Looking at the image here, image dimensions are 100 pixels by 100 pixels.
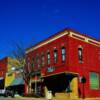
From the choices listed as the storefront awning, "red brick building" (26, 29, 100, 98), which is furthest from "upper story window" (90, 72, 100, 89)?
the storefront awning

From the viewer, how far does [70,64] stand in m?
40.1

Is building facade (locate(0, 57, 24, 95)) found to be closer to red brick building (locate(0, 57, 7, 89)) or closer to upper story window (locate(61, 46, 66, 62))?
red brick building (locate(0, 57, 7, 89))

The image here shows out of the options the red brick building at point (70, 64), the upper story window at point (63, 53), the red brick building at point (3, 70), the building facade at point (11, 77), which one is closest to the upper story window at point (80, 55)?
the red brick building at point (70, 64)

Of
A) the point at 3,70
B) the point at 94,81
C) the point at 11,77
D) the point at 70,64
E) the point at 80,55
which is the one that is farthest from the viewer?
the point at 3,70

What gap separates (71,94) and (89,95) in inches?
174

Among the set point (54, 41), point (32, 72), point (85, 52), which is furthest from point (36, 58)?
point (85, 52)

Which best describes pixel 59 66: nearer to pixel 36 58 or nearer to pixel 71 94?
pixel 71 94

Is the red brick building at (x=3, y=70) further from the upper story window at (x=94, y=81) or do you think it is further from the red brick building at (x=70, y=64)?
the upper story window at (x=94, y=81)

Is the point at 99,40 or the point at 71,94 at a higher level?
the point at 99,40

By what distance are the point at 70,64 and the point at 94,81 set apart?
6.76m

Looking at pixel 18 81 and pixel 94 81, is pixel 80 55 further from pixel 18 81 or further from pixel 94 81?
pixel 18 81

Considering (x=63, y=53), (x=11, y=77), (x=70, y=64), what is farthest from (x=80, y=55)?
(x=11, y=77)

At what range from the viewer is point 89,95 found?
42.1 metres

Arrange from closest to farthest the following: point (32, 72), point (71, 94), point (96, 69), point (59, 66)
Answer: point (71, 94), point (59, 66), point (96, 69), point (32, 72)
